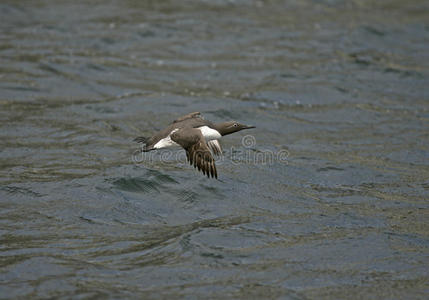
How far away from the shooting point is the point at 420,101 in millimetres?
14172

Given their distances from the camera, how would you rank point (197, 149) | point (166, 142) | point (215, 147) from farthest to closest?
point (215, 147) < point (166, 142) < point (197, 149)

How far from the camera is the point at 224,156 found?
11.6 meters

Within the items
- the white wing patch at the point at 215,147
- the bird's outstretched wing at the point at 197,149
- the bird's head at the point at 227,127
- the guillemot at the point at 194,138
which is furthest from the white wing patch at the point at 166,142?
the white wing patch at the point at 215,147

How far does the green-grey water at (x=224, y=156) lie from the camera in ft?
24.7

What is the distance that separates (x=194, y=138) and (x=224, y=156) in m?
2.95

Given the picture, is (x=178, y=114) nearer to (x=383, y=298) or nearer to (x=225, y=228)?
(x=225, y=228)

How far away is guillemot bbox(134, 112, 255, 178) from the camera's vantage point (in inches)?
335

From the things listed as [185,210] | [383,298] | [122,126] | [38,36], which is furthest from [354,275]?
[38,36]

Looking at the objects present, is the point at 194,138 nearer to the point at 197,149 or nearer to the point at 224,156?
the point at 197,149

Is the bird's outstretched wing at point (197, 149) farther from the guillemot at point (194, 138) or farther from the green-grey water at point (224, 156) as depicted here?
the green-grey water at point (224, 156)

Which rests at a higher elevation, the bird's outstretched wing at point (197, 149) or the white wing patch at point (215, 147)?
the bird's outstretched wing at point (197, 149)

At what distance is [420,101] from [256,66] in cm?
389

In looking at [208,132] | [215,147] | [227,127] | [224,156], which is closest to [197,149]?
[208,132]

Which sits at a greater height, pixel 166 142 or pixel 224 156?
pixel 166 142
